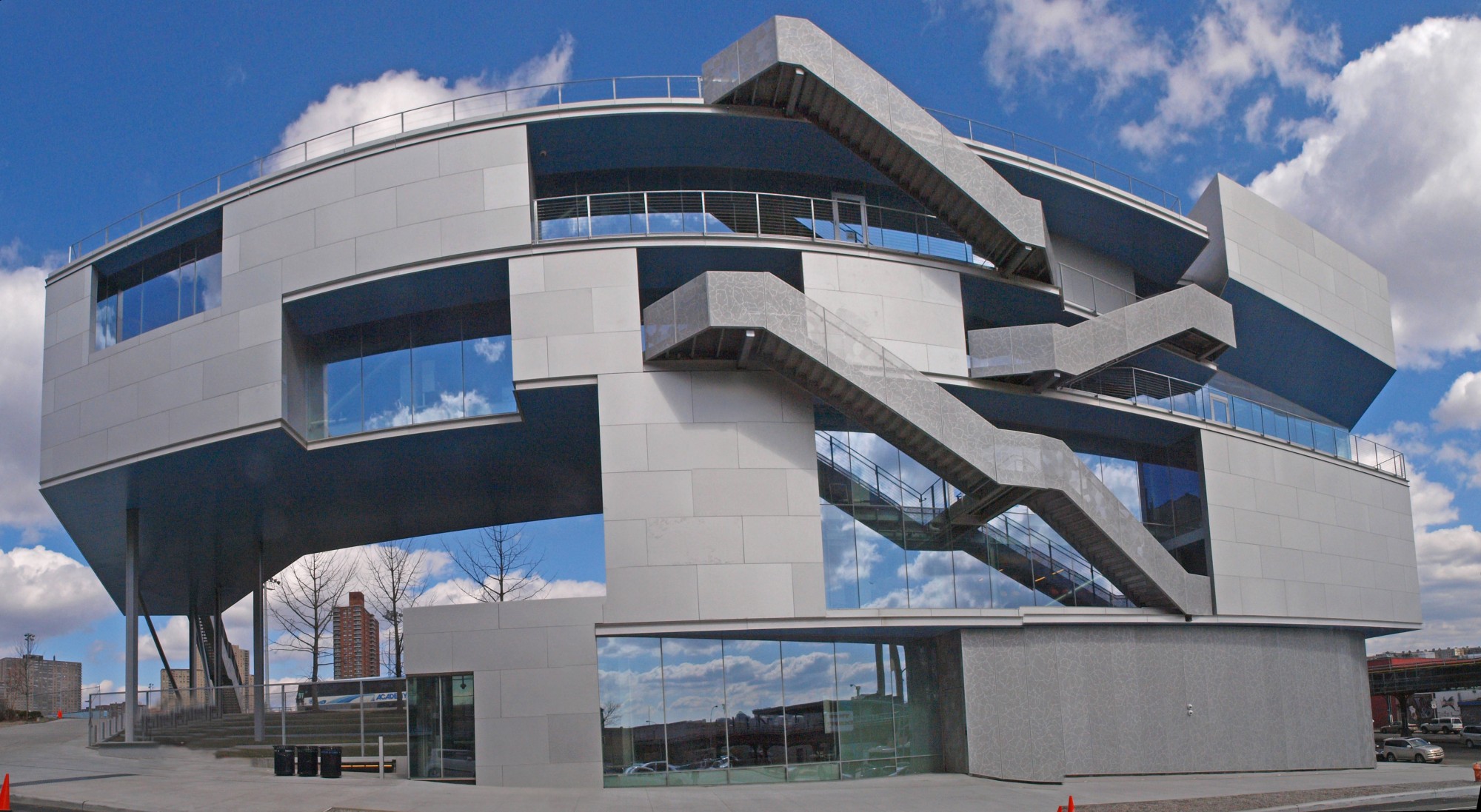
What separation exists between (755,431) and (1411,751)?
1704 inches

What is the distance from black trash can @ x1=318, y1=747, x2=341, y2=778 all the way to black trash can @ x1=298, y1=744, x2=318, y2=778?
0.15 m

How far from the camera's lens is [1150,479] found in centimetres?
3678

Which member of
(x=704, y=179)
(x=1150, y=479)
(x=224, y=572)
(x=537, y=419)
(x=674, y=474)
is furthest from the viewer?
(x=224, y=572)

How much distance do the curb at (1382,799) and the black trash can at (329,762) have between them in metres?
20.6

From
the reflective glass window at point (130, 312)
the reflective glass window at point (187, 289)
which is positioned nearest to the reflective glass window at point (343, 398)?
the reflective glass window at point (187, 289)

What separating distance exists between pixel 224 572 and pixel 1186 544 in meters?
35.8

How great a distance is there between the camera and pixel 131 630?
35.8m

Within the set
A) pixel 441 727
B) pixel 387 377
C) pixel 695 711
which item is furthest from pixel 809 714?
pixel 387 377

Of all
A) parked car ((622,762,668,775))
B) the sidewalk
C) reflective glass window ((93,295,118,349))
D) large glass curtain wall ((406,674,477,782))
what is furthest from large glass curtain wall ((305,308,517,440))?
parked car ((622,762,668,775))

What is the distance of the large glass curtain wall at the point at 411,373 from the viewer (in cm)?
3133

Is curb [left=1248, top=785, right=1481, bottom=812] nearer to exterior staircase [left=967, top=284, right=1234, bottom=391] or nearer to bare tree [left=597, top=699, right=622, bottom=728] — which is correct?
exterior staircase [left=967, top=284, right=1234, bottom=391]

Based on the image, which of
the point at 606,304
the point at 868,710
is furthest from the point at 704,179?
the point at 868,710

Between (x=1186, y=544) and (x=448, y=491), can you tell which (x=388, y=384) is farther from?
(x=1186, y=544)

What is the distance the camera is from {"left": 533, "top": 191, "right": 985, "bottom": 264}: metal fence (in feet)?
101
